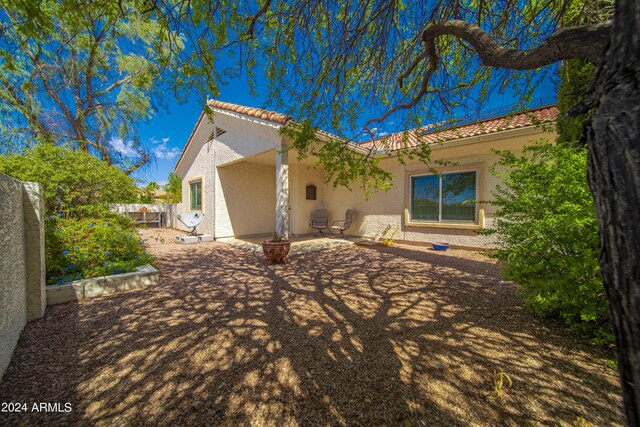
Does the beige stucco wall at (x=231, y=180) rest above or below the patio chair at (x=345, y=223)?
above

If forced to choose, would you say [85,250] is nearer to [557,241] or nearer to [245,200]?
[245,200]

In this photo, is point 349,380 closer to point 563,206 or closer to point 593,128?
point 593,128

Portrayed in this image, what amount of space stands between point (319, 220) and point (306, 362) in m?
8.27

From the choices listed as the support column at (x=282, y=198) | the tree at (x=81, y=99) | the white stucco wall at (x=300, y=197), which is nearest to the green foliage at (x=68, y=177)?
the tree at (x=81, y=99)

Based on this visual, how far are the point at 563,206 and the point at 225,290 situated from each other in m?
4.74

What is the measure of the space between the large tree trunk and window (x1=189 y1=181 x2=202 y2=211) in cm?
1274

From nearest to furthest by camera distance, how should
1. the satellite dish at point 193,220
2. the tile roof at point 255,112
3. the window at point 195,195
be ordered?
the tile roof at point 255,112 → the satellite dish at point 193,220 → the window at point 195,195

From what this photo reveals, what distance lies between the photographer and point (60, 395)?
5.94 feet

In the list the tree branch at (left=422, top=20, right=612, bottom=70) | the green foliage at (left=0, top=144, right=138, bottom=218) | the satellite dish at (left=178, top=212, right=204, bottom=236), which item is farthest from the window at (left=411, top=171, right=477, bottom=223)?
the green foliage at (left=0, top=144, right=138, bottom=218)

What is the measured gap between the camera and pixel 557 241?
2.60m

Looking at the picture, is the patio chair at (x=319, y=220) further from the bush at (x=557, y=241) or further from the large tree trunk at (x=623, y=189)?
the large tree trunk at (x=623, y=189)

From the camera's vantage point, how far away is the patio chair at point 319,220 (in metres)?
10.3

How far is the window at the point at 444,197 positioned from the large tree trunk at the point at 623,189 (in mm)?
7033

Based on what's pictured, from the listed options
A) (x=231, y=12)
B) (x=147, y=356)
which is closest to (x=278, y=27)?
(x=231, y=12)
